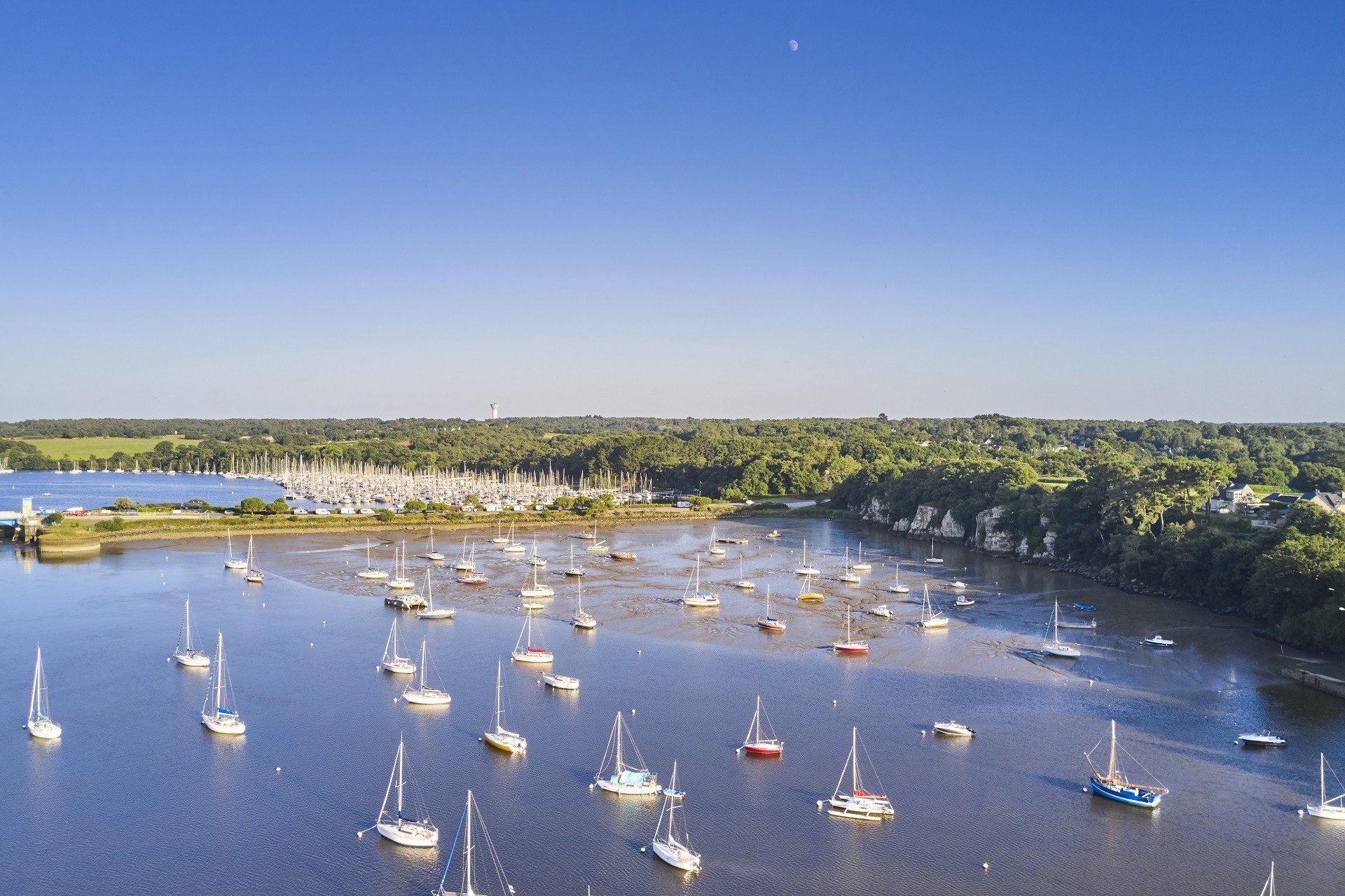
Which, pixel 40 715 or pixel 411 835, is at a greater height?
pixel 40 715

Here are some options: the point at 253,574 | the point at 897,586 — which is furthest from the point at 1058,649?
the point at 253,574

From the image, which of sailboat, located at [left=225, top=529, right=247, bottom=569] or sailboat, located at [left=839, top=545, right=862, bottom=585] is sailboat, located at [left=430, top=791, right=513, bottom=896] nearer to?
sailboat, located at [left=839, top=545, right=862, bottom=585]

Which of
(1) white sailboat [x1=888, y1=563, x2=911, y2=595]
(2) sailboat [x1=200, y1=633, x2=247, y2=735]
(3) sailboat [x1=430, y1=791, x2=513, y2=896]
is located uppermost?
(1) white sailboat [x1=888, y1=563, x2=911, y2=595]

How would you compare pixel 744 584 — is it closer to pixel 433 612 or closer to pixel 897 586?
pixel 897 586

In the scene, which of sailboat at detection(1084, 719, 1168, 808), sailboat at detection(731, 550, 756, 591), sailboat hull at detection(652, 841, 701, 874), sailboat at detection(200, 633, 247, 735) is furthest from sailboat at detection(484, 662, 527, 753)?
sailboat at detection(731, 550, 756, 591)

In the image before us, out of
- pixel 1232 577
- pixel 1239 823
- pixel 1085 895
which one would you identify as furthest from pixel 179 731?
pixel 1232 577
